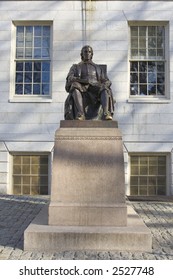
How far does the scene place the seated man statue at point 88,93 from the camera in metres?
7.12

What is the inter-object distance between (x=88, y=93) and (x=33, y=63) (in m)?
6.30

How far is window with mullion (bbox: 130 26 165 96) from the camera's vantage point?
13078 millimetres

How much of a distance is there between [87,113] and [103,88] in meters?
0.67

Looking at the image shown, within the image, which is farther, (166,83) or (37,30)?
(37,30)

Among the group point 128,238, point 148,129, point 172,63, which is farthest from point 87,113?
point 172,63

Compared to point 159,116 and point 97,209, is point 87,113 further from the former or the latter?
point 159,116

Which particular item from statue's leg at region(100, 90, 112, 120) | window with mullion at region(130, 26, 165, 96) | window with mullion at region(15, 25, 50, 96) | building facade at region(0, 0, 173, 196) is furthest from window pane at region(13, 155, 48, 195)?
statue's leg at region(100, 90, 112, 120)

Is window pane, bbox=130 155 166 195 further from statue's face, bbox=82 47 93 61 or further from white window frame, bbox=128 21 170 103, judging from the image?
statue's face, bbox=82 47 93 61

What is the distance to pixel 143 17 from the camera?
12867mm

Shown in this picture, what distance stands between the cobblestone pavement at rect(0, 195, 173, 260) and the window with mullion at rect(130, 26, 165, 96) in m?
4.04

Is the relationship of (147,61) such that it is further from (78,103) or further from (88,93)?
(78,103)

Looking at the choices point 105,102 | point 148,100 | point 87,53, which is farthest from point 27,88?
point 105,102

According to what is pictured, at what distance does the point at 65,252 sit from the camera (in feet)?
18.1

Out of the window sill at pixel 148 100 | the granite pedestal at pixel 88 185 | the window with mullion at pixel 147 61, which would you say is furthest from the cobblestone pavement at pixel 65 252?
the window with mullion at pixel 147 61
